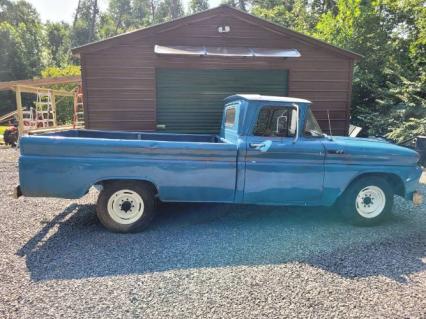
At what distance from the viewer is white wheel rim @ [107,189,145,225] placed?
4629mm

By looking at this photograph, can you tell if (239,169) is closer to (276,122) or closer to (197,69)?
(276,122)

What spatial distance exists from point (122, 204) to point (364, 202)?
3.52 meters

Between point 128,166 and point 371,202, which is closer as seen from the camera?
point 128,166

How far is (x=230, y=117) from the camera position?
5.43 metres

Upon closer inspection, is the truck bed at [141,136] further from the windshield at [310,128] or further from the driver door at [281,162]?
the windshield at [310,128]

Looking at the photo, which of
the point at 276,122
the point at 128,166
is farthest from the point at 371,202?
the point at 128,166

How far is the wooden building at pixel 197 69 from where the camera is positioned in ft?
27.3

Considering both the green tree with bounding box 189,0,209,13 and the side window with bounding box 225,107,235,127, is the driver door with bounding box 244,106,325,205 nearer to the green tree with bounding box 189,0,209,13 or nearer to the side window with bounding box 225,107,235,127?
the side window with bounding box 225,107,235,127

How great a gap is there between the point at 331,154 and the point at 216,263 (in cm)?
226

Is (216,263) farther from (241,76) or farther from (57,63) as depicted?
(57,63)

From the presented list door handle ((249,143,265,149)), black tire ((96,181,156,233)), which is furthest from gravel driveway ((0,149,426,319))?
door handle ((249,143,265,149))

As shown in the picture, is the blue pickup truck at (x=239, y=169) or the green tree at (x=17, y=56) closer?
the blue pickup truck at (x=239, y=169)

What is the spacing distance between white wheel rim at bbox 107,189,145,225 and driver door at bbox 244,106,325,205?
1500 millimetres

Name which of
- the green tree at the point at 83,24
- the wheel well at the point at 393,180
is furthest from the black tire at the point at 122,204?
the green tree at the point at 83,24
